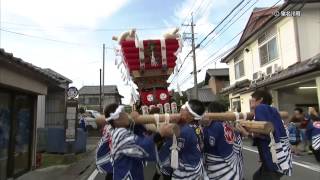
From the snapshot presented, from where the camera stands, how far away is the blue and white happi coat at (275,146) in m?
5.06

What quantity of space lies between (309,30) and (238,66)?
10492 millimetres

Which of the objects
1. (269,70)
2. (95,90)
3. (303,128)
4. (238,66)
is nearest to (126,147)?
(303,128)

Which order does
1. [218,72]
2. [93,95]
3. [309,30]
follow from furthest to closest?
[93,95] → [218,72] → [309,30]

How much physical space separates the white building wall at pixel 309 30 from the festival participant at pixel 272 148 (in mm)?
16205

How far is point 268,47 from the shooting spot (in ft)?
77.8

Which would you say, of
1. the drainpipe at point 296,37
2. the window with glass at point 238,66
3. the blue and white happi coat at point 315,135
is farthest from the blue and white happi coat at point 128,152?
the window with glass at point 238,66

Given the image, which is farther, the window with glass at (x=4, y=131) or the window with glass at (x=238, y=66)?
the window with glass at (x=238, y=66)

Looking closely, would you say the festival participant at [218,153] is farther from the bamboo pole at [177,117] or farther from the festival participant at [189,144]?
the festival participant at [189,144]

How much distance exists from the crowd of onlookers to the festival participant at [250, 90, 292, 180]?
8.38 meters

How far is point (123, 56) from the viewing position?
9664 millimetres

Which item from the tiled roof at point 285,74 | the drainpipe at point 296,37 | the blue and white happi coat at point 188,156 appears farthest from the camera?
the drainpipe at point 296,37

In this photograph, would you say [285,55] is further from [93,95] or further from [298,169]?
[93,95]

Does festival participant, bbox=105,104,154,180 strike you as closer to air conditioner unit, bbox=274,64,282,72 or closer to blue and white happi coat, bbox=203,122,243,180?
blue and white happi coat, bbox=203,122,243,180

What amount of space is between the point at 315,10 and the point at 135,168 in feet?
62.4
